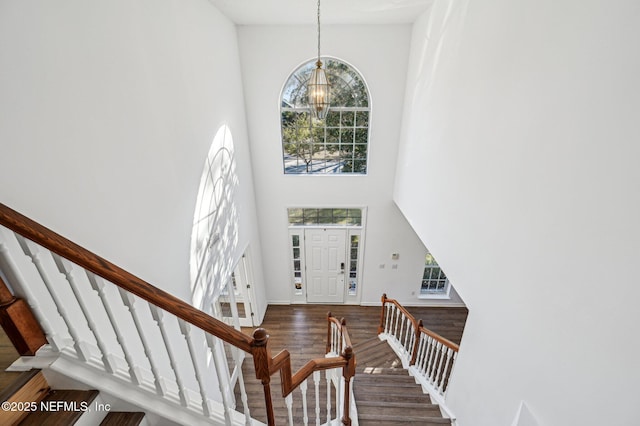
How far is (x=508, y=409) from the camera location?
185cm

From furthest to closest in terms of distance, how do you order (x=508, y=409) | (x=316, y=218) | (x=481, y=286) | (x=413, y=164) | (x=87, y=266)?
(x=316, y=218) → (x=413, y=164) → (x=481, y=286) → (x=508, y=409) → (x=87, y=266)

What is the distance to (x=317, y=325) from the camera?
5148mm

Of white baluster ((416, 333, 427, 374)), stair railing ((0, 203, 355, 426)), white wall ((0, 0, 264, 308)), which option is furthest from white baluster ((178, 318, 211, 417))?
white baluster ((416, 333, 427, 374))

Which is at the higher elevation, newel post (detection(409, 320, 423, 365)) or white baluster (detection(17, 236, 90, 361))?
white baluster (detection(17, 236, 90, 361))

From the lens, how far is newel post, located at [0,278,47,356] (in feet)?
3.39

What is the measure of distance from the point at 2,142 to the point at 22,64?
0.36 metres

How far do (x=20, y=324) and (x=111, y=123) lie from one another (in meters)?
1.16

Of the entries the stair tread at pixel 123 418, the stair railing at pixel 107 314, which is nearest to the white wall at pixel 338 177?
the stair railing at pixel 107 314

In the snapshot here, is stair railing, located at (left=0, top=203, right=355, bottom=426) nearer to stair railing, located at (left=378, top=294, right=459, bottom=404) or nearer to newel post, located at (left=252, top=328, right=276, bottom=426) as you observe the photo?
newel post, located at (left=252, top=328, right=276, bottom=426)

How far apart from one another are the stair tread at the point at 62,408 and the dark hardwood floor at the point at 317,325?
3.10m

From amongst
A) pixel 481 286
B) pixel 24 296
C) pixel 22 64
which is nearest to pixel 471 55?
pixel 481 286

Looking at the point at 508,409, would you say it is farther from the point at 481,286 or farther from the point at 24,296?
the point at 24,296

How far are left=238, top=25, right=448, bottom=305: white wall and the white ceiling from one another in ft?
0.65

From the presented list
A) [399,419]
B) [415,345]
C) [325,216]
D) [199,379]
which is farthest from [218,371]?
[325,216]
